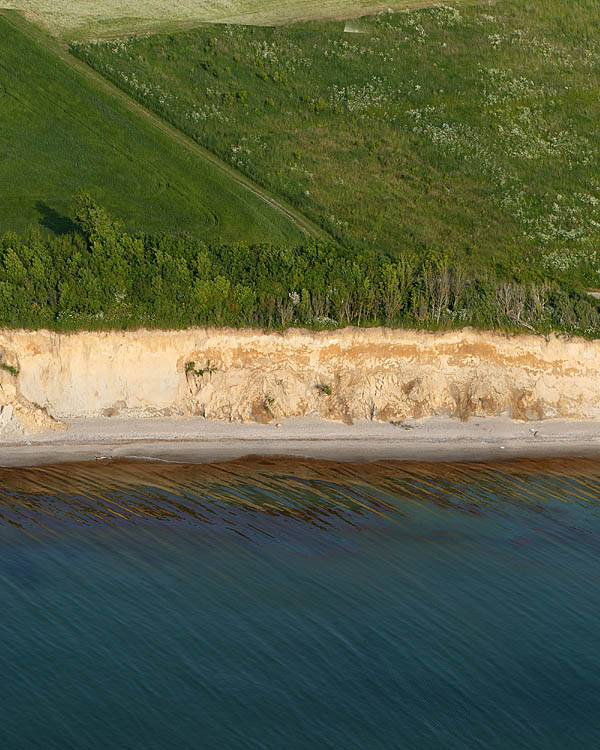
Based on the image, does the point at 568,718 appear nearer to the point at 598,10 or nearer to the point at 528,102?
the point at 528,102

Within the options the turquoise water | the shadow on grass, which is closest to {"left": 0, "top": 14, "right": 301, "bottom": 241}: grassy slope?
the shadow on grass

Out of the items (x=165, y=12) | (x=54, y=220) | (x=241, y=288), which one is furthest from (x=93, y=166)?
(x=165, y=12)

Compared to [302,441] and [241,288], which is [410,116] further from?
[302,441]

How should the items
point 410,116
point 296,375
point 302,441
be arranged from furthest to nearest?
point 410,116, point 296,375, point 302,441

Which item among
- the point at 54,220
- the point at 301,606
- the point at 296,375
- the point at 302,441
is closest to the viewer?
the point at 301,606

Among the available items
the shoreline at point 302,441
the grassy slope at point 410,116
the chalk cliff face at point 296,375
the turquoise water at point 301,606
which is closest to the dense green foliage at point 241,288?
the chalk cliff face at point 296,375

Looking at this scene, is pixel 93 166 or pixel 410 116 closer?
pixel 93 166

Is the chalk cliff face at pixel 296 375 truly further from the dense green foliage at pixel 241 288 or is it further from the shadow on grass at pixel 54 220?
the shadow on grass at pixel 54 220

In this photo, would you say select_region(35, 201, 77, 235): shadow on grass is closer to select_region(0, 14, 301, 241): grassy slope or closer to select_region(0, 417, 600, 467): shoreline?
select_region(0, 14, 301, 241): grassy slope
